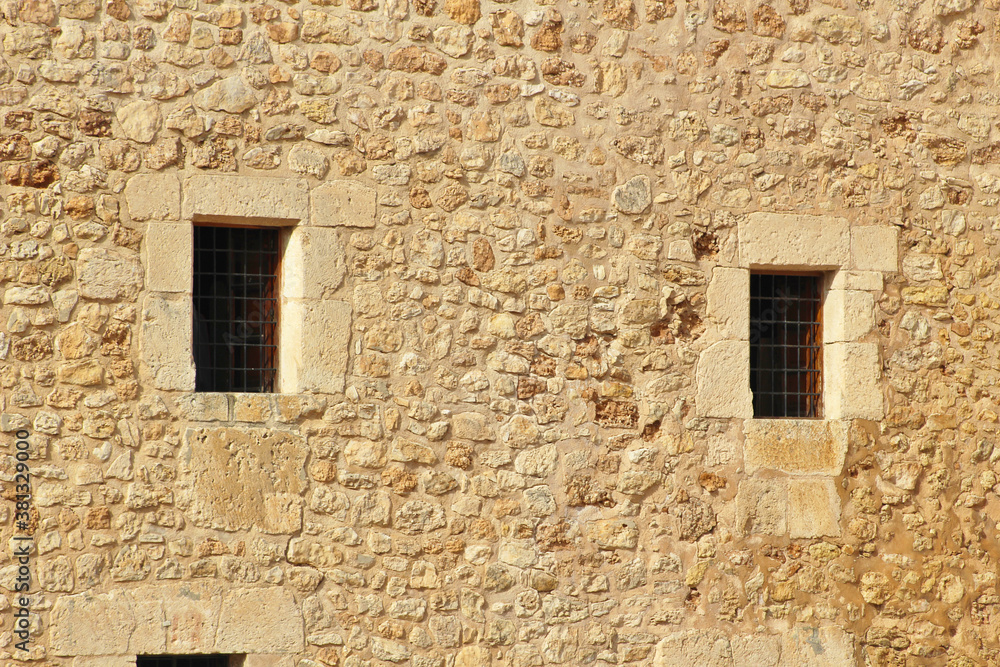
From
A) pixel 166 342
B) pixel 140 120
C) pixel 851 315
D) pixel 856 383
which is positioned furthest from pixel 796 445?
pixel 140 120

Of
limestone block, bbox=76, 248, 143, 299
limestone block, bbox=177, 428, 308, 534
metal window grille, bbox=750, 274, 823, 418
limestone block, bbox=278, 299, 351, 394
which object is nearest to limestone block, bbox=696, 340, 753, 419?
metal window grille, bbox=750, 274, 823, 418

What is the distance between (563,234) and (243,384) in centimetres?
157

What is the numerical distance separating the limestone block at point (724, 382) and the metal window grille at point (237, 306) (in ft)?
6.37

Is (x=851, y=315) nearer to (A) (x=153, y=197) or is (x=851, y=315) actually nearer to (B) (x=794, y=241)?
(B) (x=794, y=241)

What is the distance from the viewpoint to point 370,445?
15.1 feet

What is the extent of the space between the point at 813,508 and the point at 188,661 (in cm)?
289

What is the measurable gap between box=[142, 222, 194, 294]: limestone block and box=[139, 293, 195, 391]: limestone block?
5cm

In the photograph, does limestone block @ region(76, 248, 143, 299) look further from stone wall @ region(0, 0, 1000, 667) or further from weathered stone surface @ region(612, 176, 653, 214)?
weathered stone surface @ region(612, 176, 653, 214)

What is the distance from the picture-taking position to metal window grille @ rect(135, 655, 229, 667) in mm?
4547

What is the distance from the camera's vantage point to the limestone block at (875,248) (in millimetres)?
5133

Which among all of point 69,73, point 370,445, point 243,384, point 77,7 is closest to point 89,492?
point 243,384

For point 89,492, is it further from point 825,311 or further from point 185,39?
point 825,311

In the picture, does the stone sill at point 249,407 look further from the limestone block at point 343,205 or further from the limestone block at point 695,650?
the limestone block at point 695,650

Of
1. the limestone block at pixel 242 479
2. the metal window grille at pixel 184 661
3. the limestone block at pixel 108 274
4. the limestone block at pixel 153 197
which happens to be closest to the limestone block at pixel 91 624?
the metal window grille at pixel 184 661
